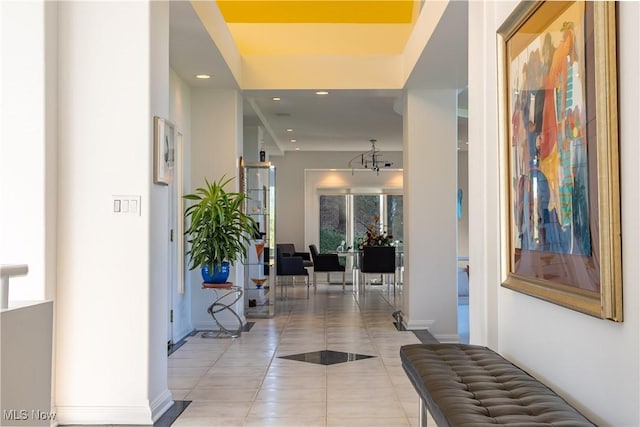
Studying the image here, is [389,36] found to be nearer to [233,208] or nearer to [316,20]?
[316,20]

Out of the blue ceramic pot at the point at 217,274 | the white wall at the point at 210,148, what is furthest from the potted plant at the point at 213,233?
the white wall at the point at 210,148

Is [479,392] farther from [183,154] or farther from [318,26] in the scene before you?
[318,26]

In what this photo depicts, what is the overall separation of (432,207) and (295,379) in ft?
10.3

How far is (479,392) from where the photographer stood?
7.88 ft

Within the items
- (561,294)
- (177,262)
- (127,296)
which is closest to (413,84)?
(177,262)

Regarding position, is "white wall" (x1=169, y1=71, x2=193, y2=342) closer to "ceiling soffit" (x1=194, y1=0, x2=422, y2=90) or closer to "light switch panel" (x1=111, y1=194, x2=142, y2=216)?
"ceiling soffit" (x1=194, y1=0, x2=422, y2=90)

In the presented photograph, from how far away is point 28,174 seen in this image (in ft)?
11.2

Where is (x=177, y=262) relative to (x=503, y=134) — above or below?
below

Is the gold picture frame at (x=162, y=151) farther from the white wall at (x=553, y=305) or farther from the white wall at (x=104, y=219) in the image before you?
the white wall at (x=553, y=305)

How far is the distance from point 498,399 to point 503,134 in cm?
137

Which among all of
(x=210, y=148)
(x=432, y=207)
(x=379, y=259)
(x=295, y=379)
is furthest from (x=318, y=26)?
(x=379, y=259)

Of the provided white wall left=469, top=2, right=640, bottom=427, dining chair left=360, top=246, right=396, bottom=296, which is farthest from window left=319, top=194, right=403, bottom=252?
white wall left=469, top=2, right=640, bottom=427

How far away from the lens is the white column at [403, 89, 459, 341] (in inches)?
279

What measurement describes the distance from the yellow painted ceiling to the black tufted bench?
4.87 metres
